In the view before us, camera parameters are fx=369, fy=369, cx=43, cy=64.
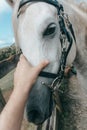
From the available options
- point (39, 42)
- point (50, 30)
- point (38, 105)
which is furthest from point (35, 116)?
point (50, 30)

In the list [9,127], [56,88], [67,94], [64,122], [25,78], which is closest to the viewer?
[9,127]

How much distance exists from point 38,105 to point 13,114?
106cm

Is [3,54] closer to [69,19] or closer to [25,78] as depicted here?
[69,19]

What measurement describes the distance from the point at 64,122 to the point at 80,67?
2539 mm

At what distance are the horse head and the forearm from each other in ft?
3.20

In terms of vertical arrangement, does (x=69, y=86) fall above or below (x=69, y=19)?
below

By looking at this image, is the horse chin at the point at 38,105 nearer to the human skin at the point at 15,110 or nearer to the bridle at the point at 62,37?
the bridle at the point at 62,37

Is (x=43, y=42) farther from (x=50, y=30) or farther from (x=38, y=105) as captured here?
(x=38, y=105)

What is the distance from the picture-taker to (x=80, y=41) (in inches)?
168

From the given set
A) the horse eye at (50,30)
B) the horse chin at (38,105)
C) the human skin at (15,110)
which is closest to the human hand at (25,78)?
the human skin at (15,110)

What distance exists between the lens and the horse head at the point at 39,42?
360 centimetres

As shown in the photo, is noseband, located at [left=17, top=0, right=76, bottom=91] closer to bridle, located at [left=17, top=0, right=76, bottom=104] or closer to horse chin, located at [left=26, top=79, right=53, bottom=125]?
bridle, located at [left=17, top=0, right=76, bottom=104]

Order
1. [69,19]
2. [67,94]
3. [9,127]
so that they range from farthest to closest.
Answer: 1. [67,94]
2. [69,19]
3. [9,127]

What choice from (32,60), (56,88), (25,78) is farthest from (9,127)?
(56,88)
